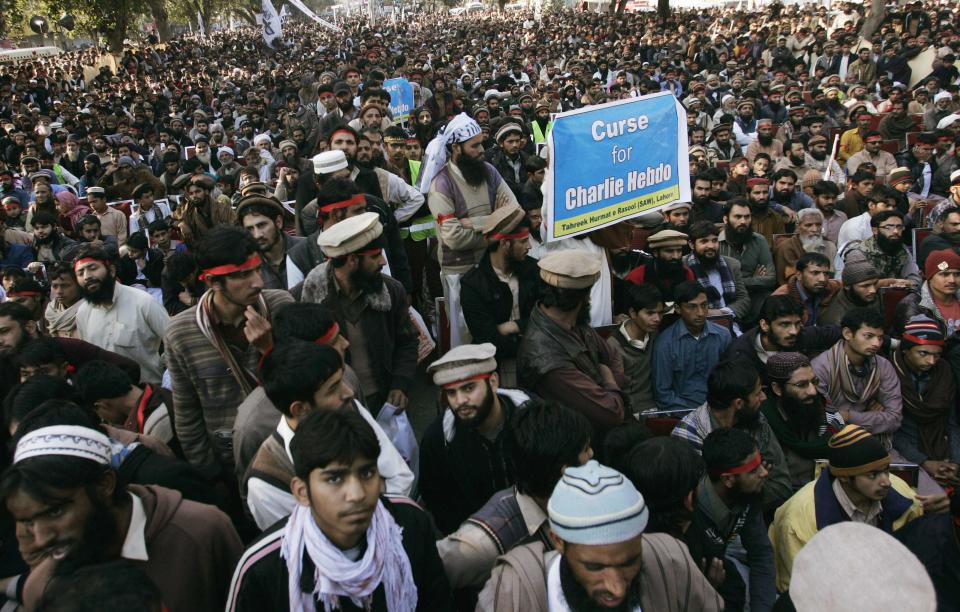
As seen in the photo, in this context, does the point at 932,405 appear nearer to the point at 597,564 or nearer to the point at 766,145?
the point at 597,564

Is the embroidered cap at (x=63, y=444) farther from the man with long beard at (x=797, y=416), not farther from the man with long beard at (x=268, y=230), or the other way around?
the man with long beard at (x=797, y=416)

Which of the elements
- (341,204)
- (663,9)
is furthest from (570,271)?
(663,9)

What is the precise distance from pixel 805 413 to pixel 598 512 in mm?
2517

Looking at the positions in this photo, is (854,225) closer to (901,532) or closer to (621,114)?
(621,114)

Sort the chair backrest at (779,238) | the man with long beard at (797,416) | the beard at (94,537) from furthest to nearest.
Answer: the chair backrest at (779,238) < the man with long beard at (797,416) < the beard at (94,537)

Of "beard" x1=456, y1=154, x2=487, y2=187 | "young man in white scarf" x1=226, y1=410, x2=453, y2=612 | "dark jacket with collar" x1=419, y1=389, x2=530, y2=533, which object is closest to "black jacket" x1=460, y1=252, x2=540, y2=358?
"dark jacket with collar" x1=419, y1=389, x2=530, y2=533

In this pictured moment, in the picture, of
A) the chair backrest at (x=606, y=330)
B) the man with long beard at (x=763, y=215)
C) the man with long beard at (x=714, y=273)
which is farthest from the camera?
the man with long beard at (x=763, y=215)

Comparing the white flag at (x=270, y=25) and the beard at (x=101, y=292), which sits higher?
the white flag at (x=270, y=25)

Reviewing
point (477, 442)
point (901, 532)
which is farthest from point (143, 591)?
point (901, 532)

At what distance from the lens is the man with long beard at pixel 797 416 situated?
381 centimetres

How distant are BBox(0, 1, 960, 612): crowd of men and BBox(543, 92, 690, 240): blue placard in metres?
0.28

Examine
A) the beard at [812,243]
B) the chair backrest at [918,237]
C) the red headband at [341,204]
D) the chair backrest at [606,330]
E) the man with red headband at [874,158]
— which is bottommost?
the man with red headband at [874,158]


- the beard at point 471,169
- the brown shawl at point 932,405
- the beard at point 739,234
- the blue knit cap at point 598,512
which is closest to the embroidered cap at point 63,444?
the blue knit cap at point 598,512

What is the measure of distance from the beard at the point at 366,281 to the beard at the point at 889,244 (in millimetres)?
4633
